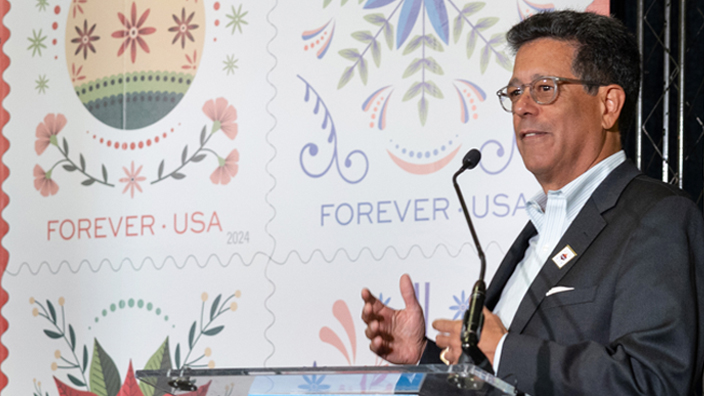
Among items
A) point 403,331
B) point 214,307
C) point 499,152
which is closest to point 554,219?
point 403,331

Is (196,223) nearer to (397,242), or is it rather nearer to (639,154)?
(397,242)

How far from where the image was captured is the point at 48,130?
11.4 ft

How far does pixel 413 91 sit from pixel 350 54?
0.30 metres

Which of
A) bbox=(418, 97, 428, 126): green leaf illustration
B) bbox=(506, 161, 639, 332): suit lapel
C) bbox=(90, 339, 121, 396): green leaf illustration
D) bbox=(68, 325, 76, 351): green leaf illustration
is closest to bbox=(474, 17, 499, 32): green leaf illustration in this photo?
bbox=(418, 97, 428, 126): green leaf illustration

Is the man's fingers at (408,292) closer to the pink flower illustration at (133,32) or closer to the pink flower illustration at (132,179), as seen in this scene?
the pink flower illustration at (132,179)

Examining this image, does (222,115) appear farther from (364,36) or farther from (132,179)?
(364,36)

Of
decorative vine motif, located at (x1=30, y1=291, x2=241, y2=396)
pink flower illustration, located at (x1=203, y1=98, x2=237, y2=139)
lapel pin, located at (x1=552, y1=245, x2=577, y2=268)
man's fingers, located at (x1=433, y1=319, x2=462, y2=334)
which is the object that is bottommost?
decorative vine motif, located at (x1=30, y1=291, x2=241, y2=396)

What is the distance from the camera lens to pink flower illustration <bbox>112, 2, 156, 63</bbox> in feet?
10.9

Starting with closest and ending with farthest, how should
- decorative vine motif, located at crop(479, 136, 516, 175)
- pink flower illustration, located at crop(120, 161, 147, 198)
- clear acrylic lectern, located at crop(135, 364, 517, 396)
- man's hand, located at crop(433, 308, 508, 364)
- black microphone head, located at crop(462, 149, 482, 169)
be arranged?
1. clear acrylic lectern, located at crop(135, 364, 517, 396)
2. man's hand, located at crop(433, 308, 508, 364)
3. black microphone head, located at crop(462, 149, 482, 169)
4. decorative vine motif, located at crop(479, 136, 516, 175)
5. pink flower illustration, located at crop(120, 161, 147, 198)

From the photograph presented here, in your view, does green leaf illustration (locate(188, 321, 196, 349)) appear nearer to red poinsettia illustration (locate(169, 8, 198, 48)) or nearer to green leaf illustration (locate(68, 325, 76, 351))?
green leaf illustration (locate(68, 325, 76, 351))

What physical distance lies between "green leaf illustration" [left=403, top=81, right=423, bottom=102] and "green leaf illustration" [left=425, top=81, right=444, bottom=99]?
0.09 feet

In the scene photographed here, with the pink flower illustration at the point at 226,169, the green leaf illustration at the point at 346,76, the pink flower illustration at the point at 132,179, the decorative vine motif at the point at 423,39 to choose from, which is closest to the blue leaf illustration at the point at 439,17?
the decorative vine motif at the point at 423,39

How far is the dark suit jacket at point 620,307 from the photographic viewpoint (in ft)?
4.75

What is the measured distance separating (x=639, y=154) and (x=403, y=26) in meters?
0.93
